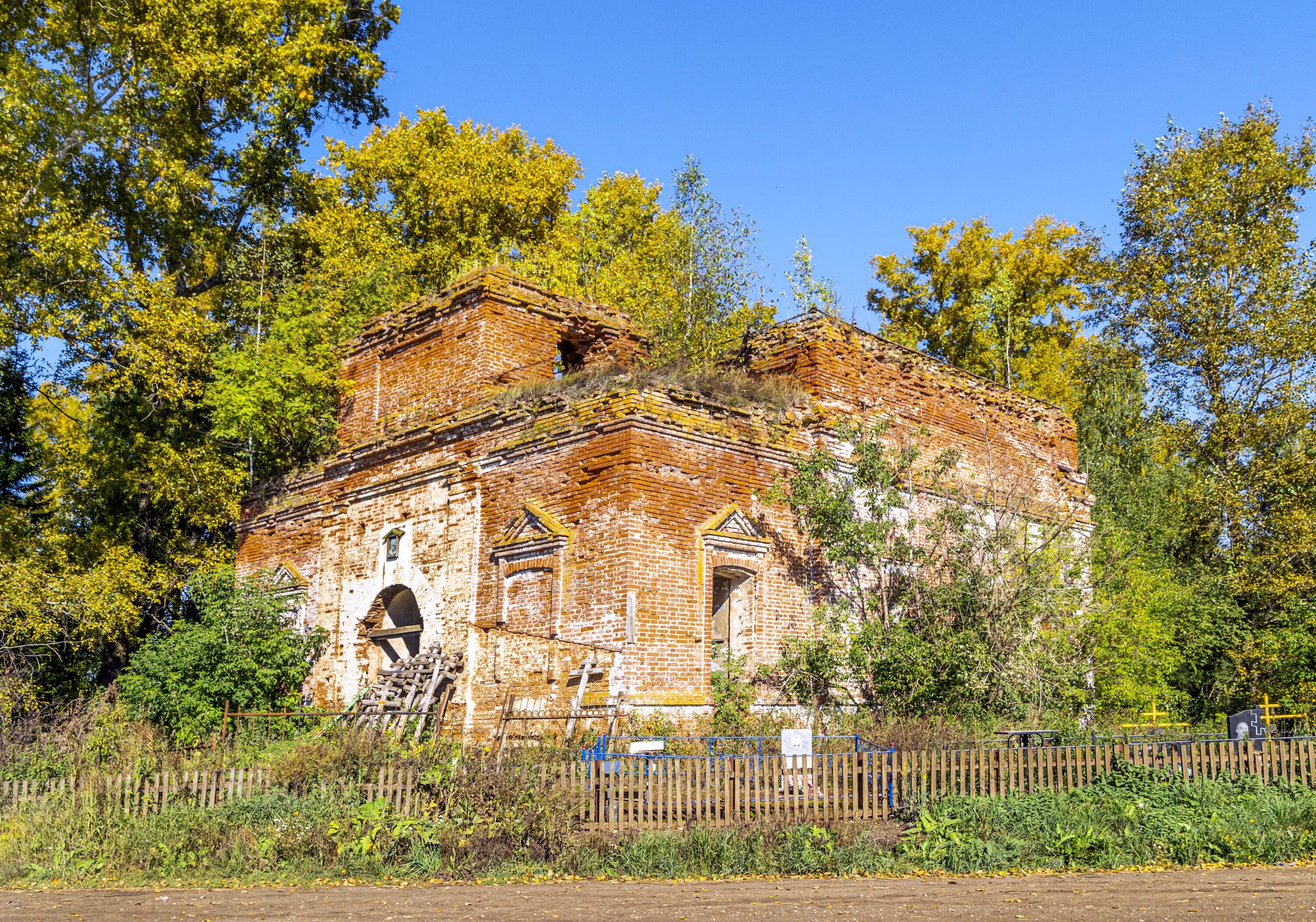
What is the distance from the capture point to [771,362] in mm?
18188

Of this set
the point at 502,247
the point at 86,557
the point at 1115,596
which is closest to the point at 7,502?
the point at 86,557

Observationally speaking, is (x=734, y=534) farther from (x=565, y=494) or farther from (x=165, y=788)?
(x=165, y=788)

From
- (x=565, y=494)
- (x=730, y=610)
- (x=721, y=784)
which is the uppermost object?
(x=565, y=494)

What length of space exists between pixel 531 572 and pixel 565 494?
4.06ft

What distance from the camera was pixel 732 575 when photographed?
15.5 m

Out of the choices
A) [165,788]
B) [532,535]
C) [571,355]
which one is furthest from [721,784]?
[571,355]

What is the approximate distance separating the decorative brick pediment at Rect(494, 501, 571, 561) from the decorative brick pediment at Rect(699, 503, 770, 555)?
1.98 metres

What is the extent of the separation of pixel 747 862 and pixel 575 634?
464 centimetres

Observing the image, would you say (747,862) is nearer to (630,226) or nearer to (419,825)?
(419,825)

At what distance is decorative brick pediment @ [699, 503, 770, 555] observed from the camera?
49.2 ft

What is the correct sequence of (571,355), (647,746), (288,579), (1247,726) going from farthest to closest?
(571,355) → (288,579) → (1247,726) → (647,746)

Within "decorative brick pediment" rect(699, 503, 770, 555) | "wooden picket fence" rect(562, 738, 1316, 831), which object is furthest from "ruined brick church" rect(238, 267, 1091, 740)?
"wooden picket fence" rect(562, 738, 1316, 831)

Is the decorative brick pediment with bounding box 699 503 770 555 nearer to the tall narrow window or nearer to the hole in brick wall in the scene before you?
the tall narrow window

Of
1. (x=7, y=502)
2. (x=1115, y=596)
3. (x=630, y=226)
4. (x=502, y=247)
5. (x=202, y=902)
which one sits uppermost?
(x=630, y=226)
